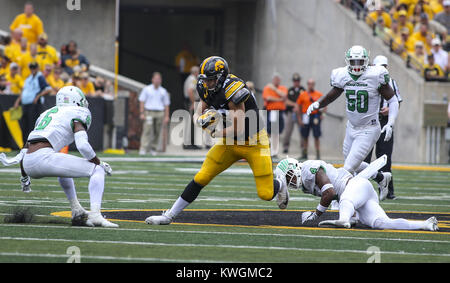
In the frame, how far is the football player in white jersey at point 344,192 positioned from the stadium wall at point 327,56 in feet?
39.5

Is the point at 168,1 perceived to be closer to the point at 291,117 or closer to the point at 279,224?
the point at 291,117

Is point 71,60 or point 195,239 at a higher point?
point 71,60

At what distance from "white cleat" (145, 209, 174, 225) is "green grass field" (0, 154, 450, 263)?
0.33 ft

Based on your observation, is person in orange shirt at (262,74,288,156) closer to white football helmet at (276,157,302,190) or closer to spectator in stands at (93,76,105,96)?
spectator in stands at (93,76,105,96)

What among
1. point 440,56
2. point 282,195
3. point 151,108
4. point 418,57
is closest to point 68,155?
point 282,195

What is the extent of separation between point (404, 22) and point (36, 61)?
30.6ft

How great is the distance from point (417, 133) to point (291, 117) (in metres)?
2.98

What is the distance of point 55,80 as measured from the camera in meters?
18.7

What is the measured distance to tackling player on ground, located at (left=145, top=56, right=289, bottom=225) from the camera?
8.12 m

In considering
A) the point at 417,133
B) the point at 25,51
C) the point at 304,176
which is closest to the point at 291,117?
the point at 417,133

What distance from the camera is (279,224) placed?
28.3 feet

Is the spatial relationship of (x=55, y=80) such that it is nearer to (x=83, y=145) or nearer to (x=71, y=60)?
(x=71, y=60)

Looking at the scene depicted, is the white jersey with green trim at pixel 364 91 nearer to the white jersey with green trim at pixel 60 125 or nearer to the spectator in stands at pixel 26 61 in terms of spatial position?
the white jersey with green trim at pixel 60 125

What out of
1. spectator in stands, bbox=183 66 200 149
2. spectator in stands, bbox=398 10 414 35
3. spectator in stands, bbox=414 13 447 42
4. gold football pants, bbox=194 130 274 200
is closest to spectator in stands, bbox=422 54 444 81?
spectator in stands, bbox=414 13 447 42
